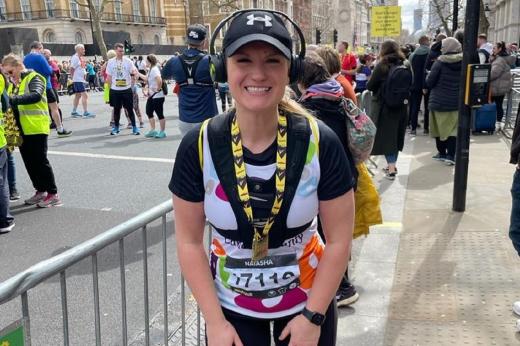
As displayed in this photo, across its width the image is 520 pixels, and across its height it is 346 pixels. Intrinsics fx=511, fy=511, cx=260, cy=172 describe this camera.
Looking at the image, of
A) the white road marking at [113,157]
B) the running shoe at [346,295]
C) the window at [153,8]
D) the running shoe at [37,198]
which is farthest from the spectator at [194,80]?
the window at [153,8]

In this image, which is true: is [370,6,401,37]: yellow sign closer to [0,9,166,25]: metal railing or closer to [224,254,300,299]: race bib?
[224,254,300,299]: race bib

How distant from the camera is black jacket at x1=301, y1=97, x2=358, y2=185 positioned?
3.44m

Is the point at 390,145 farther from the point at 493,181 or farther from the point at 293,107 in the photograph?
the point at 293,107

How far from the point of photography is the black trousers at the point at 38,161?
21.2ft

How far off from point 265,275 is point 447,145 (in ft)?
24.3

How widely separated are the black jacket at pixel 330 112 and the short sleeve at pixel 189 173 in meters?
1.73

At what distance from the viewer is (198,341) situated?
294 cm

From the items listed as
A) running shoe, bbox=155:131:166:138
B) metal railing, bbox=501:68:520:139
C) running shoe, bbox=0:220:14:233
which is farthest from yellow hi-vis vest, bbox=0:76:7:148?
metal railing, bbox=501:68:520:139

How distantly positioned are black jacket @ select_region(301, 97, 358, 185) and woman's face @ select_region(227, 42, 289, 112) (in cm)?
172

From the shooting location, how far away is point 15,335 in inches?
61.0

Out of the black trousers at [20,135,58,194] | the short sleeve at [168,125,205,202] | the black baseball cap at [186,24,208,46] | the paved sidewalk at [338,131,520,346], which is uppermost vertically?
the black baseball cap at [186,24,208,46]

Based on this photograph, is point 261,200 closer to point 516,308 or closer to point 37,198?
point 516,308

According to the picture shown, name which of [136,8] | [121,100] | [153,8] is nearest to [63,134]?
[121,100]

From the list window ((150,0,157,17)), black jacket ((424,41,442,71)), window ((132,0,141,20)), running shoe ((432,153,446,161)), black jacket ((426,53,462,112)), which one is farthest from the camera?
window ((150,0,157,17))
